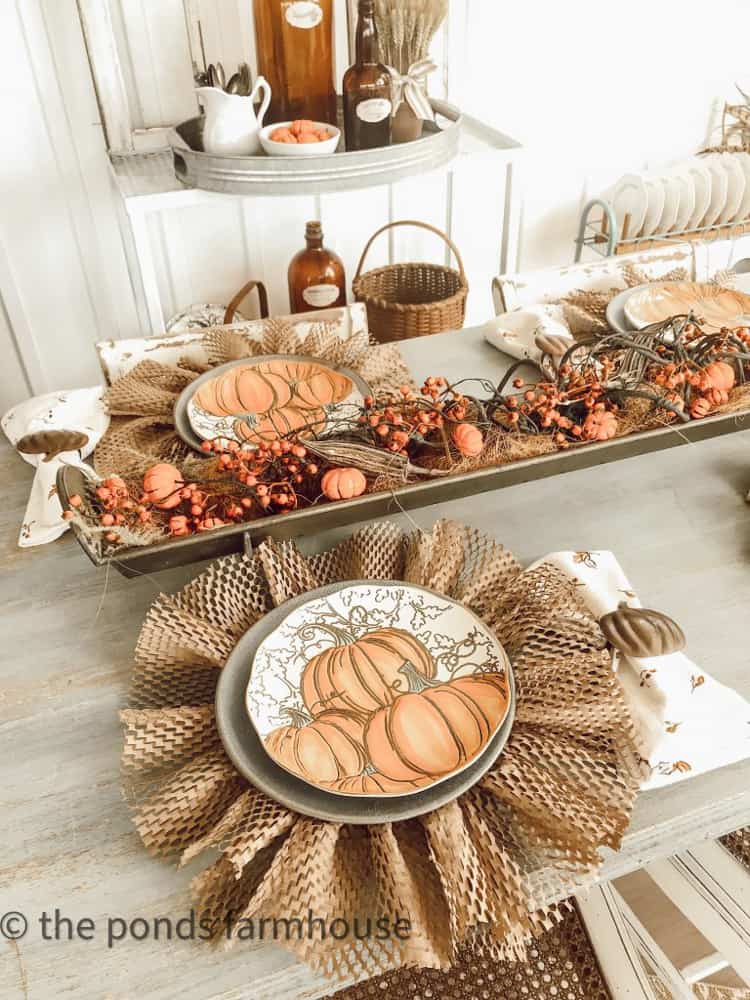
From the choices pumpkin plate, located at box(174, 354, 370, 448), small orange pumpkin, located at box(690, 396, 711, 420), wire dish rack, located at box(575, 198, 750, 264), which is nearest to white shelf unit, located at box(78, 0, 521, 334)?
wire dish rack, located at box(575, 198, 750, 264)

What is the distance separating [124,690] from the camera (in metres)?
0.69

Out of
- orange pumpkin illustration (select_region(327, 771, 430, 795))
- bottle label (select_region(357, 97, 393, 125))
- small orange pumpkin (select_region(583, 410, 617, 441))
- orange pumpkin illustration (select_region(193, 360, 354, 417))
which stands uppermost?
bottle label (select_region(357, 97, 393, 125))

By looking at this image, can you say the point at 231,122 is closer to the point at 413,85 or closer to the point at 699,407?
the point at 413,85

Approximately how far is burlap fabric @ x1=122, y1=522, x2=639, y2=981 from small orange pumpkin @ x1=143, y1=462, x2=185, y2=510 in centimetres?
9

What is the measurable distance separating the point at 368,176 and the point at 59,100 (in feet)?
2.46

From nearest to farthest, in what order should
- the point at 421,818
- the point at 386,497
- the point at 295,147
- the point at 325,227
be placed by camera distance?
1. the point at 421,818
2. the point at 386,497
3. the point at 295,147
4. the point at 325,227

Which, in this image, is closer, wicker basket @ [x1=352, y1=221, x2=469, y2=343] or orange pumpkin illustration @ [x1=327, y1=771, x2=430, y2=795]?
orange pumpkin illustration @ [x1=327, y1=771, x2=430, y2=795]

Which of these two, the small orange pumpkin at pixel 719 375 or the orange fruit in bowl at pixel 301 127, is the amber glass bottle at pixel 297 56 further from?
the small orange pumpkin at pixel 719 375

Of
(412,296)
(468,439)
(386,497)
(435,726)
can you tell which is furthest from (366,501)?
(412,296)

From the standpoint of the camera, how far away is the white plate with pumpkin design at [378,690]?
0.59 m

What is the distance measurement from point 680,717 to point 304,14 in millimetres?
1270

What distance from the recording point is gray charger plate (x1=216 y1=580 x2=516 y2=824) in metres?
0.55

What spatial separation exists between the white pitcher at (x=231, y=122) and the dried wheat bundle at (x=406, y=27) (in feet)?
0.82

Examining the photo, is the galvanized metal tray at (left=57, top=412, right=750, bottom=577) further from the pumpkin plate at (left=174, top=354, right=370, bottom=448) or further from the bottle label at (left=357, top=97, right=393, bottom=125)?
the bottle label at (left=357, top=97, right=393, bottom=125)
